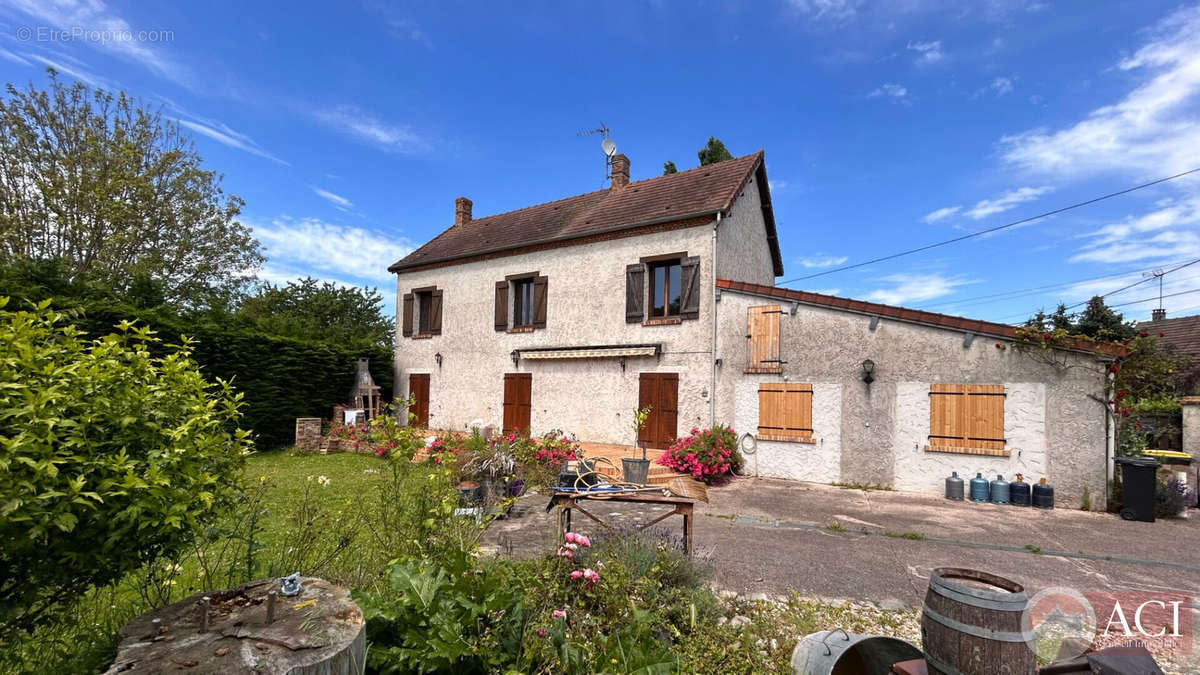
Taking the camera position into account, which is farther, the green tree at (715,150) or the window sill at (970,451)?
the green tree at (715,150)

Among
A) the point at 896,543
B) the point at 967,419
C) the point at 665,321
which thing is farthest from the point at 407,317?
the point at 967,419

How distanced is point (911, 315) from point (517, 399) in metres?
10.1

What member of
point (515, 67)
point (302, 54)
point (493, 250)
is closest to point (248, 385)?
point (493, 250)

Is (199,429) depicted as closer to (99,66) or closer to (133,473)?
(133,473)

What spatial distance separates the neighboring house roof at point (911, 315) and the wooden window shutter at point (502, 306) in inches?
266

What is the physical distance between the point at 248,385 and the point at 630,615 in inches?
549

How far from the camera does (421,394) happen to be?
16.6m

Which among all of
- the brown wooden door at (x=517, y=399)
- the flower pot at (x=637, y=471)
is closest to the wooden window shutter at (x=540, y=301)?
the brown wooden door at (x=517, y=399)

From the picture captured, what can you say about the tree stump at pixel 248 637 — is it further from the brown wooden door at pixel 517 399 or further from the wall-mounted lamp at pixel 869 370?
the brown wooden door at pixel 517 399

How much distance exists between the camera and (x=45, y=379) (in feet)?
A: 6.11

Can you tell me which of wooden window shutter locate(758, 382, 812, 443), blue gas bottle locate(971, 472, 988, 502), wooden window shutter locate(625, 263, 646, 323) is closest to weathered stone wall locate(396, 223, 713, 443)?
wooden window shutter locate(625, 263, 646, 323)

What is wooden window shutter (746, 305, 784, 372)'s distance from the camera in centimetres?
1055

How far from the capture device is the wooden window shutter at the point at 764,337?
1055 cm

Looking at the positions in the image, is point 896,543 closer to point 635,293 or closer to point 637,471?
point 637,471
